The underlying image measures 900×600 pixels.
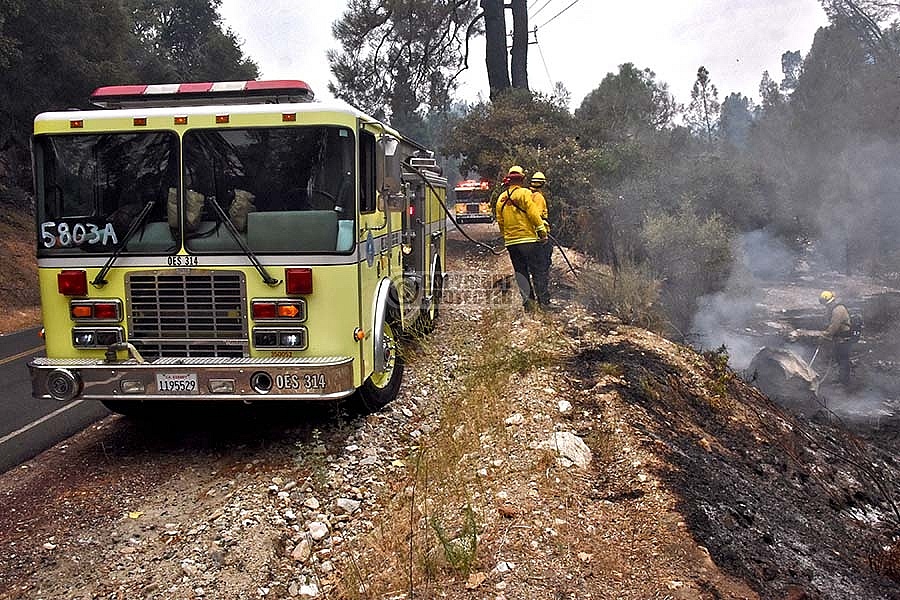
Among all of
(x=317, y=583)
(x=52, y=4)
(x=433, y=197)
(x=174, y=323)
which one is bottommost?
(x=317, y=583)

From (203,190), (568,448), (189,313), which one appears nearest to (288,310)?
(189,313)

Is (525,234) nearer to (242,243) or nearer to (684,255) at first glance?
(242,243)

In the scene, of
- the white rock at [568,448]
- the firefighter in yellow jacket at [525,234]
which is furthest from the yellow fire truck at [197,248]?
the firefighter in yellow jacket at [525,234]

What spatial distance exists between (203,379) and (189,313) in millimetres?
521

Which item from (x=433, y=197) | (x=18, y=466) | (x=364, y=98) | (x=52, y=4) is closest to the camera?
(x=18, y=466)

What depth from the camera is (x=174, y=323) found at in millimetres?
5379

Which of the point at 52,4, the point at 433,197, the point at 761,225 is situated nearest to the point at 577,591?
the point at 433,197

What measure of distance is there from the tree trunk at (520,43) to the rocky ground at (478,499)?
1534 centimetres

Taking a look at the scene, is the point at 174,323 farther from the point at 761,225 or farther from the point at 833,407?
the point at 761,225

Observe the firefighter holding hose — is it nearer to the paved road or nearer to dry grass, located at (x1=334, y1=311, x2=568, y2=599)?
dry grass, located at (x1=334, y1=311, x2=568, y2=599)

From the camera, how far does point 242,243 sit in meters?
5.31

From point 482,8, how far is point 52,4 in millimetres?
11220

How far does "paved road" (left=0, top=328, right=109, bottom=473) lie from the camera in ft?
20.4

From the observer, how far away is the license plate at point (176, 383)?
5199 millimetres
